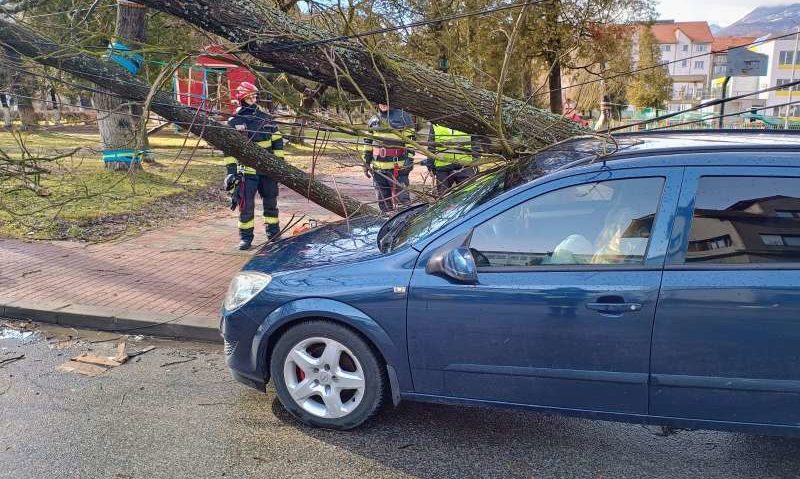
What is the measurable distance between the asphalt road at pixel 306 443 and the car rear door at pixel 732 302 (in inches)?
17.6

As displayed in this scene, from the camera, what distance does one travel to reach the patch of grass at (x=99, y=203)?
8.00 m

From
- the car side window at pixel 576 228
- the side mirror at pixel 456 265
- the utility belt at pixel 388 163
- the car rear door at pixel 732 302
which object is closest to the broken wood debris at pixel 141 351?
the side mirror at pixel 456 265

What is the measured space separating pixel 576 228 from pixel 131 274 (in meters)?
4.99

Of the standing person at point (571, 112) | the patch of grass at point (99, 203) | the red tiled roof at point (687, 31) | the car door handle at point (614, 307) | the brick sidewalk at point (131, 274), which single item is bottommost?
the brick sidewalk at point (131, 274)

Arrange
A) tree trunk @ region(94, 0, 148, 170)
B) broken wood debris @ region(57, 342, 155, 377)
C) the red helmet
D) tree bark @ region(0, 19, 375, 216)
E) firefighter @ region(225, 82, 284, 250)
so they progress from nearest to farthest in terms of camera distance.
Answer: broken wood debris @ region(57, 342, 155, 377), the red helmet, tree bark @ region(0, 19, 375, 216), firefighter @ region(225, 82, 284, 250), tree trunk @ region(94, 0, 148, 170)

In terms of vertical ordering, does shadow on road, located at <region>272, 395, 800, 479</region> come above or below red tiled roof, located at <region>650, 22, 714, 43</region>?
below

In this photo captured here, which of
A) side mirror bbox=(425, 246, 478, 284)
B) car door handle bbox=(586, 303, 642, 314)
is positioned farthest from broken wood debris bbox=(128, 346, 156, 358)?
car door handle bbox=(586, 303, 642, 314)

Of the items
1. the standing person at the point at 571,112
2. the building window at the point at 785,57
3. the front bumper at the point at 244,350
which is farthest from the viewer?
the building window at the point at 785,57

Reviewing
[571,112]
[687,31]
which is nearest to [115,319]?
[571,112]

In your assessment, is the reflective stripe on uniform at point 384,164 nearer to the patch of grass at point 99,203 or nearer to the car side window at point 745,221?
the patch of grass at point 99,203

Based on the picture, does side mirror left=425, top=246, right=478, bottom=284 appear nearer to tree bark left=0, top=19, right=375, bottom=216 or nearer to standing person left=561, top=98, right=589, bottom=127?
tree bark left=0, top=19, right=375, bottom=216

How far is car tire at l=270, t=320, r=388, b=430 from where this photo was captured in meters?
3.26

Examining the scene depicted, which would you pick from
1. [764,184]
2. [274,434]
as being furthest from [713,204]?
[274,434]

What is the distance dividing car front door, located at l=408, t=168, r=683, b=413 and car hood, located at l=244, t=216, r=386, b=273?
0.54m
